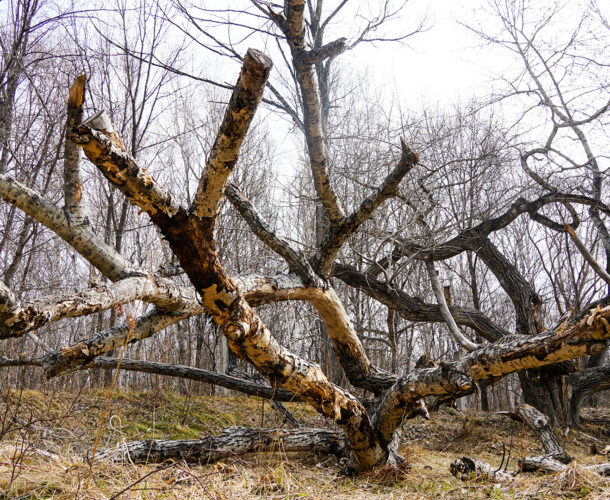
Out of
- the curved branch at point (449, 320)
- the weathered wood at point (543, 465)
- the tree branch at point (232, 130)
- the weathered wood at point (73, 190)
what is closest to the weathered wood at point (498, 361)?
the weathered wood at point (543, 465)

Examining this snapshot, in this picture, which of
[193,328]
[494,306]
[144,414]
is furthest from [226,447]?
[494,306]

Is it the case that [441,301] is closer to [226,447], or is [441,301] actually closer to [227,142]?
[226,447]

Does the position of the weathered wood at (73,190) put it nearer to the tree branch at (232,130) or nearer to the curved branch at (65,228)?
the curved branch at (65,228)

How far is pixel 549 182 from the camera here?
283 inches

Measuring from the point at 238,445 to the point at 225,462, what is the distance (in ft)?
0.72

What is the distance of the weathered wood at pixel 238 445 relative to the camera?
3.59m

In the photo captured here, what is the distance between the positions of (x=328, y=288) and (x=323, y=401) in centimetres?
140

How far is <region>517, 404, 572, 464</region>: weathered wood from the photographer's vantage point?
4023 mm

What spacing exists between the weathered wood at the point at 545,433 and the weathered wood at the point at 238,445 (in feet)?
6.22

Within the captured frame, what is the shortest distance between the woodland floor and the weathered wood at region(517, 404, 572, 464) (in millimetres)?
277

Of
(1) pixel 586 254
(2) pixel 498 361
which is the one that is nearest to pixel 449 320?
(2) pixel 498 361

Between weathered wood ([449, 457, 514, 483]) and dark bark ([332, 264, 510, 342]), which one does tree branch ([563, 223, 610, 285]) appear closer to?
dark bark ([332, 264, 510, 342])

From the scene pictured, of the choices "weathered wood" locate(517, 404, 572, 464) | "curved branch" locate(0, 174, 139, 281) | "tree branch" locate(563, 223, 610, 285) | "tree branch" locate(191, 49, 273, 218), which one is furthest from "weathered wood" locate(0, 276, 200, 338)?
"tree branch" locate(563, 223, 610, 285)

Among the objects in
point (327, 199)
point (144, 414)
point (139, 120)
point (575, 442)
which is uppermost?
point (139, 120)
